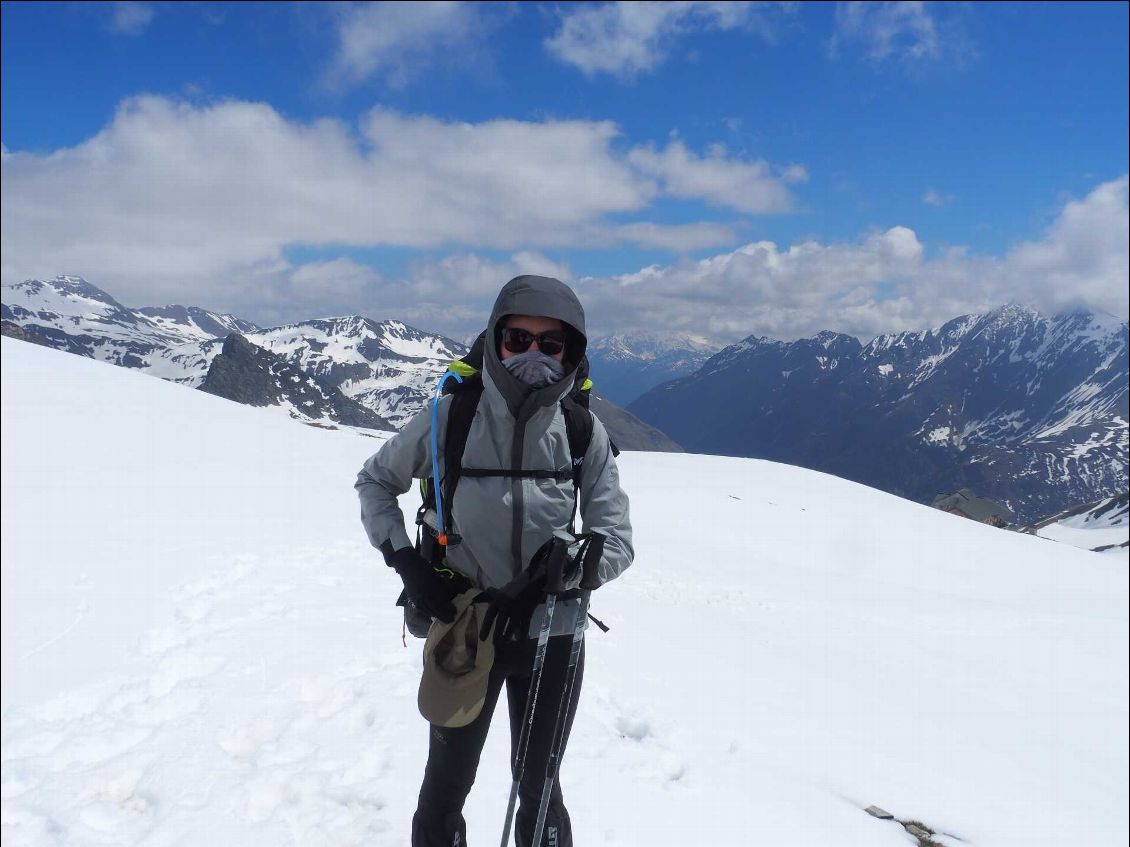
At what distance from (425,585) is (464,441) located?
89cm

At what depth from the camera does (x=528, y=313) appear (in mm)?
3770

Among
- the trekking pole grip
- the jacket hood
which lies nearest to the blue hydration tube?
the jacket hood

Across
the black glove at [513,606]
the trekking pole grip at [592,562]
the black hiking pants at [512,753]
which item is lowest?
the black hiking pants at [512,753]

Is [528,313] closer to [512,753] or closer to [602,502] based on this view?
[602,502]

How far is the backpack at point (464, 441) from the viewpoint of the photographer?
3959mm

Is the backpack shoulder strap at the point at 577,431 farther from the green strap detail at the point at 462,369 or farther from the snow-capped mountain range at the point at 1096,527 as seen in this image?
the snow-capped mountain range at the point at 1096,527

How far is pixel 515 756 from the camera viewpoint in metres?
4.18

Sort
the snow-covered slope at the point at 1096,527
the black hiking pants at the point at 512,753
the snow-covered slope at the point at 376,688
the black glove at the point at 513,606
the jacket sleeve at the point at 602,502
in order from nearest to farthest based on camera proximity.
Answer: the black glove at the point at 513,606, the black hiking pants at the point at 512,753, the jacket sleeve at the point at 602,502, the snow-covered slope at the point at 376,688, the snow-covered slope at the point at 1096,527

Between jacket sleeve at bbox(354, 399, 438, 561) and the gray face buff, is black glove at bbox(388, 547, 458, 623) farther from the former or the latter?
the gray face buff

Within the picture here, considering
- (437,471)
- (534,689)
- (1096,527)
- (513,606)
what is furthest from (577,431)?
(1096,527)

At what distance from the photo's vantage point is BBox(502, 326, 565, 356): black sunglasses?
12.9 feet

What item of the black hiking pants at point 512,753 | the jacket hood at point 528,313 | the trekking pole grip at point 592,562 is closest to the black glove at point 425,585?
the black hiking pants at point 512,753

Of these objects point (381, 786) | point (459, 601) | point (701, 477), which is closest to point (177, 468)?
point (381, 786)

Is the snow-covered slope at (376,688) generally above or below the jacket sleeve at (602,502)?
below
